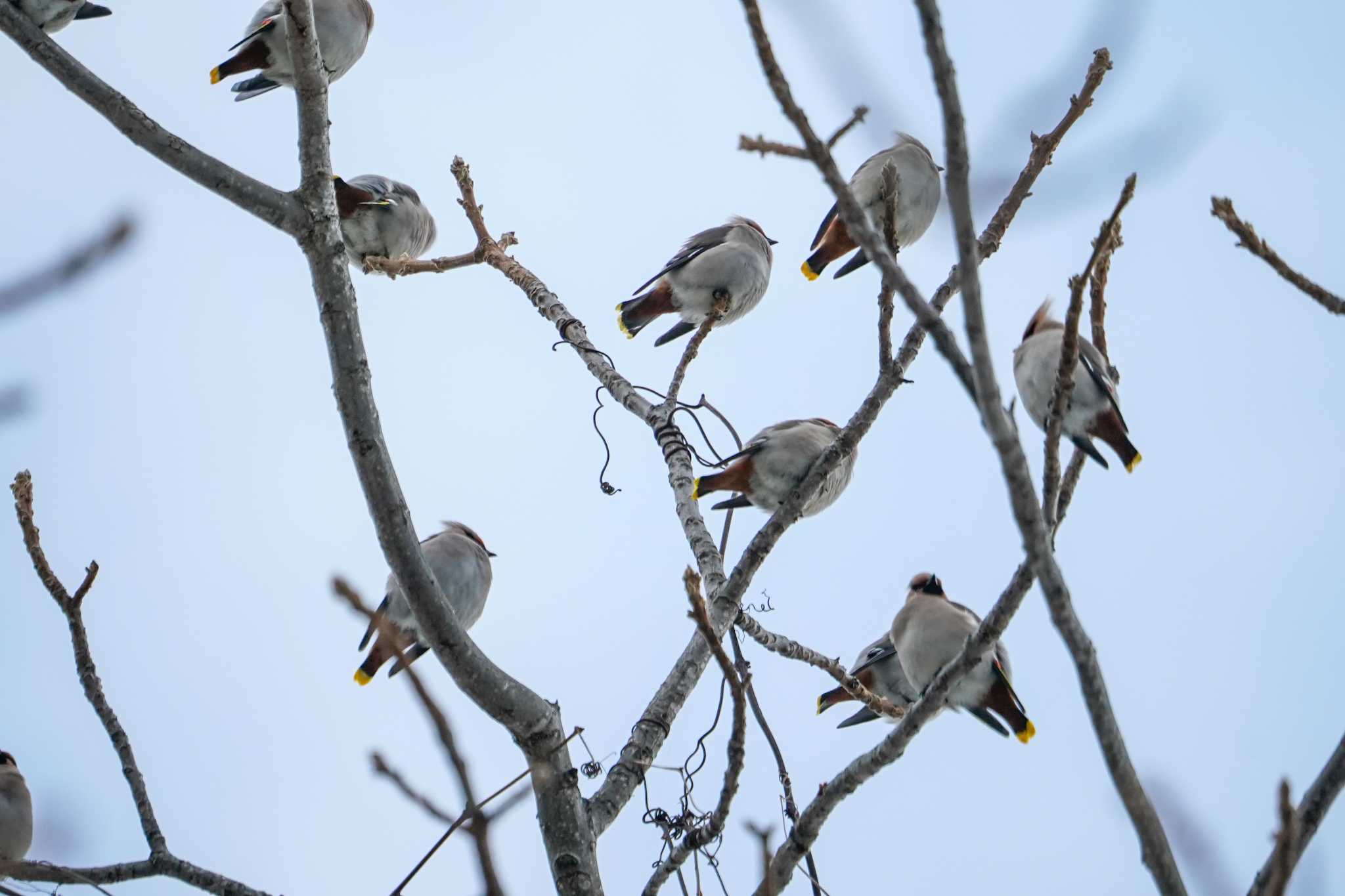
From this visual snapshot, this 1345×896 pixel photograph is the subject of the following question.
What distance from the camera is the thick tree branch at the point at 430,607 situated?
289 centimetres

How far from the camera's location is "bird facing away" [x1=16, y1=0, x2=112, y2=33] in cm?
474

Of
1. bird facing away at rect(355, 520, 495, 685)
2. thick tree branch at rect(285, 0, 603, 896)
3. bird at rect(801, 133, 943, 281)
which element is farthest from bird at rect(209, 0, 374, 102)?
thick tree branch at rect(285, 0, 603, 896)

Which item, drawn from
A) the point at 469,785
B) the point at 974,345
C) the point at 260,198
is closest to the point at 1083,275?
the point at 974,345

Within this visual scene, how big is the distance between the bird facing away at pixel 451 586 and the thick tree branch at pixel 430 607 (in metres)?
2.56

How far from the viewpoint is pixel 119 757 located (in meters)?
3.33

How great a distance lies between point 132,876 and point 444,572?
8.88ft

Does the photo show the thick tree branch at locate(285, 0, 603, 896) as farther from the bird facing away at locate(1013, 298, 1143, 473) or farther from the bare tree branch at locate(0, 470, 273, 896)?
the bird facing away at locate(1013, 298, 1143, 473)

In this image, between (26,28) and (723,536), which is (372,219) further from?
(26,28)

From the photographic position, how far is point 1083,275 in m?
2.06

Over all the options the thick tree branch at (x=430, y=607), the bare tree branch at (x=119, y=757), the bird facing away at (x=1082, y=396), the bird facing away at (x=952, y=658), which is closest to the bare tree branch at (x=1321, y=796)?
the thick tree branch at (x=430, y=607)

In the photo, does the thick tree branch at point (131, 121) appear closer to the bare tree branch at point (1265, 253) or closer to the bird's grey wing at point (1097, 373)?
the bare tree branch at point (1265, 253)

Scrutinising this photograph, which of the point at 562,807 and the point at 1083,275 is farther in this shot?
the point at 562,807

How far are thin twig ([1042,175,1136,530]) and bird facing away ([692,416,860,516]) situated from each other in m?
2.64

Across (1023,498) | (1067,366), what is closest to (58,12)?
(1067,366)
